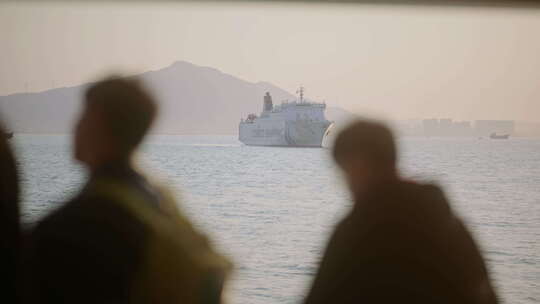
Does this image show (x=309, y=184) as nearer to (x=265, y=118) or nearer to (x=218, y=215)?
(x=218, y=215)

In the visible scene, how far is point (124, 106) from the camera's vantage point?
1207 mm

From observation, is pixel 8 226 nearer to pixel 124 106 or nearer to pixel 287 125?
pixel 124 106

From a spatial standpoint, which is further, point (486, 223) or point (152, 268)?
point (486, 223)

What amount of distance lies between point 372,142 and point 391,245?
218 mm

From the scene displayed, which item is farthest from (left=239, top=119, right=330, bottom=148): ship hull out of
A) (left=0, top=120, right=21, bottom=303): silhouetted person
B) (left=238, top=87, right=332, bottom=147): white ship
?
(left=0, top=120, right=21, bottom=303): silhouetted person

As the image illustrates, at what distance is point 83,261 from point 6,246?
0.92 feet

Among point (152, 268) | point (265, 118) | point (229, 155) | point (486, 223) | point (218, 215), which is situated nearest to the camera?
point (152, 268)

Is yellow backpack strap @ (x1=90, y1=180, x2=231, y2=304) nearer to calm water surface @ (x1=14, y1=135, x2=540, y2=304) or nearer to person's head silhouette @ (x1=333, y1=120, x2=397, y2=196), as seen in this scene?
person's head silhouette @ (x1=333, y1=120, x2=397, y2=196)

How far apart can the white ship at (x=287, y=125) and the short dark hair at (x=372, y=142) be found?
50.4 feet

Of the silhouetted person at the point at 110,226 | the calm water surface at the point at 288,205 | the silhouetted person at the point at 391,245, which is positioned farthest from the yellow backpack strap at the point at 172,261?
the calm water surface at the point at 288,205

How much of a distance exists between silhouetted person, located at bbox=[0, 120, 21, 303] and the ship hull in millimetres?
15418

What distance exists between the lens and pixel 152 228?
1215 mm

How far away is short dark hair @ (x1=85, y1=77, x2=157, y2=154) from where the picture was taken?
1198 mm

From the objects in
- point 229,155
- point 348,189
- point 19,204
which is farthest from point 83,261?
point 229,155
